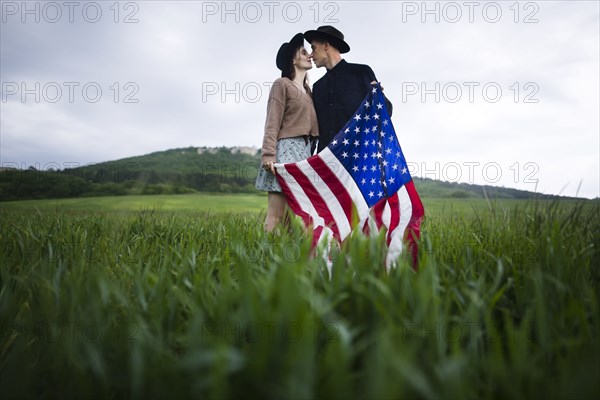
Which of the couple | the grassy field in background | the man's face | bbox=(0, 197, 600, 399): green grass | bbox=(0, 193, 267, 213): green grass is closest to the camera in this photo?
bbox=(0, 197, 600, 399): green grass

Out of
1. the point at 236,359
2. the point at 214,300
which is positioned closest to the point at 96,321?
the point at 214,300

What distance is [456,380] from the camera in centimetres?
80

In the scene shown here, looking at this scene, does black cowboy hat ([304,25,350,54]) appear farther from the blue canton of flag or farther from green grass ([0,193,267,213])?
green grass ([0,193,267,213])

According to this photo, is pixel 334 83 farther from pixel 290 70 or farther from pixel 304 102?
pixel 290 70

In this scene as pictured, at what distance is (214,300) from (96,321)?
409 mm

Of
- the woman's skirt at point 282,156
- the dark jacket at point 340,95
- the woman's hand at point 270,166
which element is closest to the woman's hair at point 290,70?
the dark jacket at point 340,95

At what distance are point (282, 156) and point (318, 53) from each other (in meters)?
1.32

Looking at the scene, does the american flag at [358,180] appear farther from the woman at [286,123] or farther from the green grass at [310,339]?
the green grass at [310,339]

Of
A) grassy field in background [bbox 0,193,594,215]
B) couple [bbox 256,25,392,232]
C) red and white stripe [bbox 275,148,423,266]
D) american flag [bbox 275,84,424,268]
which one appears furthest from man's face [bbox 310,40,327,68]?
grassy field in background [bbox 0,193,594,215]

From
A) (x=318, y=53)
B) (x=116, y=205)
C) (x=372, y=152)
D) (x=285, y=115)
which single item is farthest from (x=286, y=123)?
(x=116, y=205)

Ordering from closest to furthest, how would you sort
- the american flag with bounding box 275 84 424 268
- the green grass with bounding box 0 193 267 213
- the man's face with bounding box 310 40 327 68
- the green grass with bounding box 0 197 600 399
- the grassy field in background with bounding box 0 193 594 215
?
the green grass with bounding box 0 197 600 399
the grassy field in background with bounding box 0 193 594 215
the american flag with bounding box 275 84 424 268
the man's face with bounding box 310 40 327 68
the green grass with bounding box 0 193 267 213

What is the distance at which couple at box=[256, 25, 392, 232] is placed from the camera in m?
3.61

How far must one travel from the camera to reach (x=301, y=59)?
381 centimetres

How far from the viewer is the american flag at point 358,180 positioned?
2.99 m
